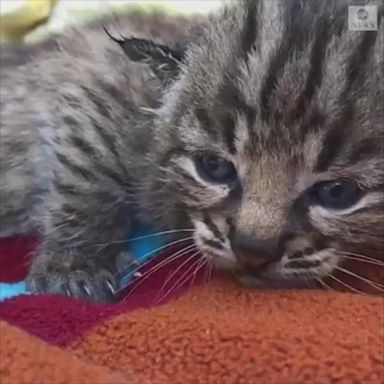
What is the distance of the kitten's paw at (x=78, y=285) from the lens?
1675 mm

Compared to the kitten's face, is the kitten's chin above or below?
below

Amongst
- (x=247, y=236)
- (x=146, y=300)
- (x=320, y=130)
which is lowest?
(x=146, y=300)

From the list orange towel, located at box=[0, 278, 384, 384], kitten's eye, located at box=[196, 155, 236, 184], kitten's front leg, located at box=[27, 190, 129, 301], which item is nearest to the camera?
orange towel, located at box=[0, 278, 384, 384]

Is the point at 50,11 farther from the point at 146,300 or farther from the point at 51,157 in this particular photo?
the point at 146,300

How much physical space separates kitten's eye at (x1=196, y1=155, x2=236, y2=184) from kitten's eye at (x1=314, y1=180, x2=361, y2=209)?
0.44 feet

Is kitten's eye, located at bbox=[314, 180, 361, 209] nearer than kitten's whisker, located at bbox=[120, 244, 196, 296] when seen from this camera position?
Yes

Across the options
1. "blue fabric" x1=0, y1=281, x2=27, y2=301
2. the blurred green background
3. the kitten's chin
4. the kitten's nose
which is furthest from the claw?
the blurred green background

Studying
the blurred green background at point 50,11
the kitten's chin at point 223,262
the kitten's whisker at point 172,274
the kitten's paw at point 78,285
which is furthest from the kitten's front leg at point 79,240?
the blurred green background at point 50,11

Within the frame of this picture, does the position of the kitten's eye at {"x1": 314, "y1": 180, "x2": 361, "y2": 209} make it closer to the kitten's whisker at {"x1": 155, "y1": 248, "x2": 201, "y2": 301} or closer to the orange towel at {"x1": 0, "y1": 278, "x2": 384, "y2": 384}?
the orange towel at {"x1": 0, "y1": 278, "x2": 384, "y2": 384}

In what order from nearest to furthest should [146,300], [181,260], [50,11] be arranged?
1. [146,300]
2. [181,260]
3. [50,11]

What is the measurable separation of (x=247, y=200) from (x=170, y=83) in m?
0.31

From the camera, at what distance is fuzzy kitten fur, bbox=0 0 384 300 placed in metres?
1.41

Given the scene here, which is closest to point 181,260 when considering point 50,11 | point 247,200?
point 247,200

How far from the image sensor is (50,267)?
5.73ft
